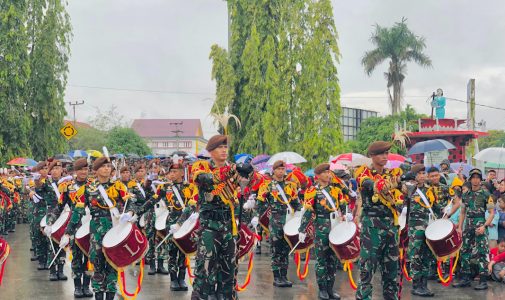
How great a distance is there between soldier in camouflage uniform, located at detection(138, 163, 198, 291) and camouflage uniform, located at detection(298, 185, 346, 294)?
191 cm

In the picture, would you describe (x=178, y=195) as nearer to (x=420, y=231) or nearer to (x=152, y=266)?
(x=152, y=266)

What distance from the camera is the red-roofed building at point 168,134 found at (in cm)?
17150

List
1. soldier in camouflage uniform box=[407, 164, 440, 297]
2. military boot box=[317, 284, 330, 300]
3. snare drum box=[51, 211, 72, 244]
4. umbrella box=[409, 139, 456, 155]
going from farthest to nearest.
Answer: umbrella box=[409, 139, 456, 155] → snare drum box=[51, 211, 72, 244] → soldier in camouflage uniform box=[407, 164, 440, 297] → military boot box=[317, 284, 330, 300]

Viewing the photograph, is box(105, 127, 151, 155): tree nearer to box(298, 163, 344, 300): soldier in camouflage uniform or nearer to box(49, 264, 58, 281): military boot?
box(49, 264, 58, 281): military boot

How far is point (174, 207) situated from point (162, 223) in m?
0.43

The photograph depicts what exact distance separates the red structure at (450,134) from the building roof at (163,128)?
134754 millimetres

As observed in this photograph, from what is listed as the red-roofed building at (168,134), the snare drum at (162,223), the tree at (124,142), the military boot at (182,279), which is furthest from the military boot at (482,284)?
the red-roofed building at (168,134)

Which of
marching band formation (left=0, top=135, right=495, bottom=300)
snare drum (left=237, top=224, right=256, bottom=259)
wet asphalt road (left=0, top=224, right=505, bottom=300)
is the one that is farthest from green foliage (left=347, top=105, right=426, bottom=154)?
snare drum (left=237, top=224, right=256, bottom=259)

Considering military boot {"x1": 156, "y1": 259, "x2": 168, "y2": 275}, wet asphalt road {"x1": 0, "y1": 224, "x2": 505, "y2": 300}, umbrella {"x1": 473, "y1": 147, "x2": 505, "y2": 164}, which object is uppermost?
umbrella {"x1": 473, "y1": 147, "x2": 505, "y2": 164}

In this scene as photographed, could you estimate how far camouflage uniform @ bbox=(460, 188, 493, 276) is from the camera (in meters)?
11.8

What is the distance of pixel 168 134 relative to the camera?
174875 millimetres

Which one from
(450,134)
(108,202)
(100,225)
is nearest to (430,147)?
(108,202)

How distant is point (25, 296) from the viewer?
11023 mm

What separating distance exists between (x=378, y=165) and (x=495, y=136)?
8880cm
